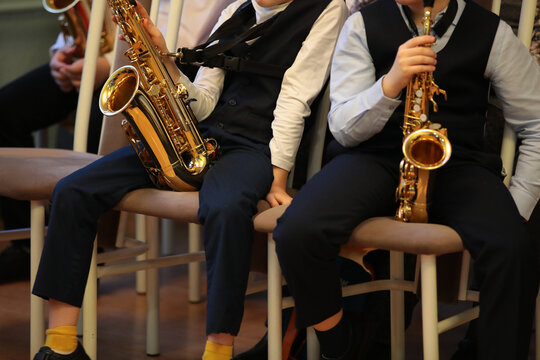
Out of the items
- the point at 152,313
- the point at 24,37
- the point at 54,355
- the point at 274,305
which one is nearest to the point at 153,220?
the point at 152,313

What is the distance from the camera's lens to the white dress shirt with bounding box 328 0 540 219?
5.74ft

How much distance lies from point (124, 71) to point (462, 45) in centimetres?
80

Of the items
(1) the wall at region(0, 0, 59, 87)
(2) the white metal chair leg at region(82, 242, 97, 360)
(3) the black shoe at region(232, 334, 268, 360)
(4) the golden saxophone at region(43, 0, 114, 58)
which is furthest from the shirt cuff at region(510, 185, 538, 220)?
(1) the wall at region(0, 0, 59, 87)

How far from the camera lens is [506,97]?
1774 millimetres

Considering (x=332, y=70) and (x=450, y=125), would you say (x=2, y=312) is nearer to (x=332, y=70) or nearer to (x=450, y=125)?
(x=332, y=70)

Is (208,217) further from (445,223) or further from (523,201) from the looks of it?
(523,201)

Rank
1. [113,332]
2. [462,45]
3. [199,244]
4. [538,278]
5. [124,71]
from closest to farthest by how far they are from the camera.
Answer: [538,278] < [462,45] < [124,71] < [113,332] < [199,244]

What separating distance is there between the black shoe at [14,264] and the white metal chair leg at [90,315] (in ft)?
3.81

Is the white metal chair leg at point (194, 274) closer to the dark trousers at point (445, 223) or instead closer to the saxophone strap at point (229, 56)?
the saxophone strap at point (229, 56)

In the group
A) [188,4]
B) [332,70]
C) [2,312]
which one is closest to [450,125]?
[332,70]

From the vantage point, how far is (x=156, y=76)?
1.97 metres

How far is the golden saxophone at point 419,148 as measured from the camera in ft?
5.16

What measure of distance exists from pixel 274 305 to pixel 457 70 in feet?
2.09

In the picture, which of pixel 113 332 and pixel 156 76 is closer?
pixel 156 76
